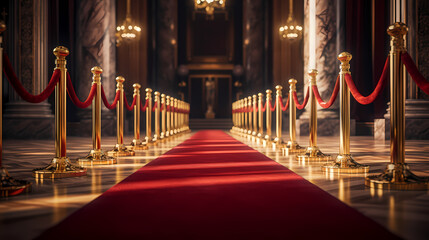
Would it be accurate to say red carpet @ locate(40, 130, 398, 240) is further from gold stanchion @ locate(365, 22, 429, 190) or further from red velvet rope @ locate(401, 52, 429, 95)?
red velvet rope @ locate(401, 52, 429, 95)

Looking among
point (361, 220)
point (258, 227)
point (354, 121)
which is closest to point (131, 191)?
point (258, 227)

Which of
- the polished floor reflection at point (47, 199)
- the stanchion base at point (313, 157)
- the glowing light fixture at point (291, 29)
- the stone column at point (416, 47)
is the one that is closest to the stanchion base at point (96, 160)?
the polished floor reflection at point (47, 199)

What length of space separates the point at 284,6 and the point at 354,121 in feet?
31.0

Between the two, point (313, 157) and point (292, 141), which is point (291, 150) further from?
point (313, 157)

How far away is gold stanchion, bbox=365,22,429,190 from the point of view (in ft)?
11.6

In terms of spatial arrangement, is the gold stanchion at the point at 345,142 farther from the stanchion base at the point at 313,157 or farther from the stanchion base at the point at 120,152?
the stanchion base at the point at 120,152

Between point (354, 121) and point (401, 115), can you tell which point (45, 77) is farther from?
point (401, 115)

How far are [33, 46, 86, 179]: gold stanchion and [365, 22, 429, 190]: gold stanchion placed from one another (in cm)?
294

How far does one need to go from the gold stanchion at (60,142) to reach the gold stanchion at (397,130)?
2.94m

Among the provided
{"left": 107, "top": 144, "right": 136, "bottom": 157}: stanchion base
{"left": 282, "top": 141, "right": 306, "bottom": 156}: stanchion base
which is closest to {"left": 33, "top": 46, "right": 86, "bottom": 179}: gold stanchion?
{"left": 107, "top": 144, "right": 136, "bottom": 157}: stanchion base

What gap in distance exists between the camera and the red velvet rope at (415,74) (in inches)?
131

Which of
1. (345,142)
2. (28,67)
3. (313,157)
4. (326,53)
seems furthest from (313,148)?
Answer: (28,67)

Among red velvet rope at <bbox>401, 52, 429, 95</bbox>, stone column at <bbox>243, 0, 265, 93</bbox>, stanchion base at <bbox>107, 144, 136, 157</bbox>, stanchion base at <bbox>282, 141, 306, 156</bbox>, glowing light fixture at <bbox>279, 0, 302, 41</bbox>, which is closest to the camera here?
red velvet rope at <bbox>401, 52, 429, 95</bbox>

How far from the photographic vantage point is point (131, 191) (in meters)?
3.26
